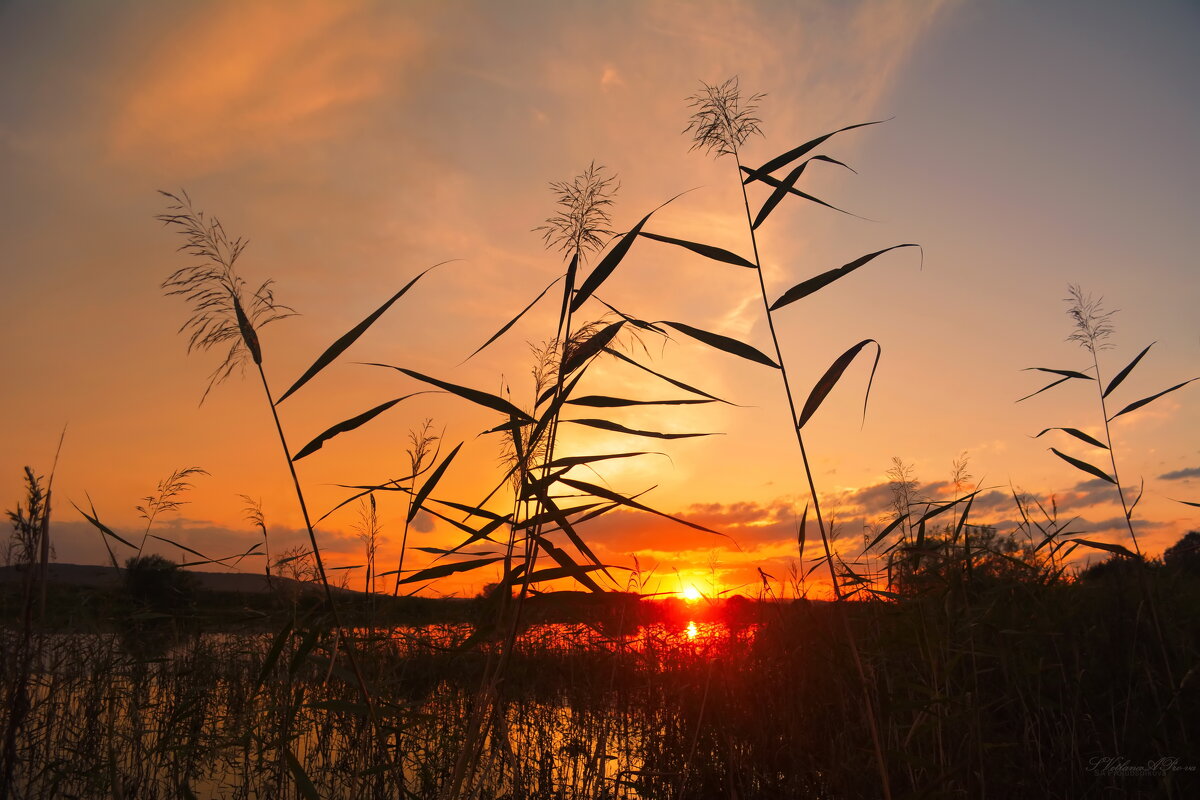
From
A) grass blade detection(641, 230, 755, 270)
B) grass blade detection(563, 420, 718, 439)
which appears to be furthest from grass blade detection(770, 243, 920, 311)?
grass blade detection(563, 420, 718, 439)

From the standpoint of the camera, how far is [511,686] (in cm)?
930

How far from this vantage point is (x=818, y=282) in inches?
102

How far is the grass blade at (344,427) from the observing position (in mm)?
2473

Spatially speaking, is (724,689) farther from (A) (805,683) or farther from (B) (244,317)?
(B) (244,317)

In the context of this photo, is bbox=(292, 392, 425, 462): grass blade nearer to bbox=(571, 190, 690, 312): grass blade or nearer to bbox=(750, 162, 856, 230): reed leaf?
bbox=(571, 190, 690, 312): grass blade

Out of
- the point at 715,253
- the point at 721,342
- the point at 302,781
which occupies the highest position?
the point at 715,253

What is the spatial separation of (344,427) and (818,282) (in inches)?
72.9

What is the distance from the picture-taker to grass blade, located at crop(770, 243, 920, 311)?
8.37ft

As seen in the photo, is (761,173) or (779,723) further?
(779,723)

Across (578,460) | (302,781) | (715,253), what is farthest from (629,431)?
(302,781)

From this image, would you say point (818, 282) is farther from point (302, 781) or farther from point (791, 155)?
point (302, 781)

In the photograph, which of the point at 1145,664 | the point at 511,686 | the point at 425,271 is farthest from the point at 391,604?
the point at 511,686

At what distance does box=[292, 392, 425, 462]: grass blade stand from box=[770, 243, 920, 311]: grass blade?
1412mm

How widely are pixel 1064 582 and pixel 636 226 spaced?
630cm
